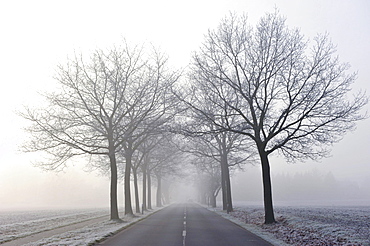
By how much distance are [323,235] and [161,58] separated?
16.6m

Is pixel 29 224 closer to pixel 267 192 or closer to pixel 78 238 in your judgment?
pixel 78 238

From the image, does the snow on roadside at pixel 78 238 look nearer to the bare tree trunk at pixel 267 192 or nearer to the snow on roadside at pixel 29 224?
the snow on roadside at pixel 29 224

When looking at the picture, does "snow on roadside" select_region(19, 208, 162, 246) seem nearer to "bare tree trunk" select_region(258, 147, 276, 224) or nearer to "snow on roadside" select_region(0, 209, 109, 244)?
"snow on roadside" select_region(0, 209, 109, 244)

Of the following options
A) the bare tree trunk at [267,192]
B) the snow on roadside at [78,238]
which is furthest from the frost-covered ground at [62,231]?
the bare tree trunk at [267,192]

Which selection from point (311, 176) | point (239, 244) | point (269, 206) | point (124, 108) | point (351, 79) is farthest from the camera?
point (311, 176)

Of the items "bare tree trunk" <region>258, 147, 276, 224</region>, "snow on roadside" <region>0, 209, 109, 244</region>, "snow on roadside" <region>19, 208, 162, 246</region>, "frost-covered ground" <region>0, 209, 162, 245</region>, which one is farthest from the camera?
"bare tree trunk" <region>258, 147, 276, 224</region>

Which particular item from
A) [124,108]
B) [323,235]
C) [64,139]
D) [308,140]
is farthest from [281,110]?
[64,139]

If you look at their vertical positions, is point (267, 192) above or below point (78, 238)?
above

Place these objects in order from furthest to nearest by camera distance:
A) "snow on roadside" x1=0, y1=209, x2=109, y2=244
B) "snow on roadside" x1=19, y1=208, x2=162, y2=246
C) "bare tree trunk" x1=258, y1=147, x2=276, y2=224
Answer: "bare tree trunk" x1=258, y1=147, x2=276, y2=224 < "snow on roadside" x1=0, y1=209, x2=109, y2=244 < "snow on roadside" x1=19, y1=208, x2=162, y2=246

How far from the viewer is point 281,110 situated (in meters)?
21.6

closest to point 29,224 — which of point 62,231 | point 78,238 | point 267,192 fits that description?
point 62,231

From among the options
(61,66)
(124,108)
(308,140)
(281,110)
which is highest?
(61,66)

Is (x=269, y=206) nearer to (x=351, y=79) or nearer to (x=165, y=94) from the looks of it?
(x=351, y=79)

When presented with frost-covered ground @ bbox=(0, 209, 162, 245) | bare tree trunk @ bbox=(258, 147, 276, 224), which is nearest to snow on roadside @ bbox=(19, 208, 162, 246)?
frost-covered ground @ bbox=(0, 209, 162, 245)
